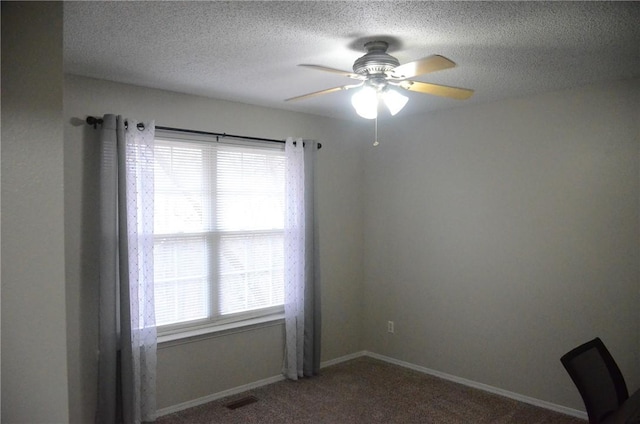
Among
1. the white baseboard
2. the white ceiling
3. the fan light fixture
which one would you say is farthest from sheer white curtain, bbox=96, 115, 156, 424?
the fan light fixture

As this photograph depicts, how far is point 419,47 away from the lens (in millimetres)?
2604

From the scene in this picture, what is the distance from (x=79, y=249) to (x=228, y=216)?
1.17m

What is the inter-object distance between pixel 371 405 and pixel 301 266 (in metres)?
1.31

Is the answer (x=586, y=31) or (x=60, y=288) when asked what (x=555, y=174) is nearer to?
(x=586, y=31)

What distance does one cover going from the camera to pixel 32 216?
188 cm

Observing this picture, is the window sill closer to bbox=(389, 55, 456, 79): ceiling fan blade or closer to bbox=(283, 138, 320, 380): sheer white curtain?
bbox=(283, 138, 320, 380): sheer white curtain

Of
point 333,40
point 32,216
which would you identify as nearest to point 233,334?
point 32,216

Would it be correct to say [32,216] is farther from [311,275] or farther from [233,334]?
[311,275]

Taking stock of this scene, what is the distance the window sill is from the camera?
3605 mm

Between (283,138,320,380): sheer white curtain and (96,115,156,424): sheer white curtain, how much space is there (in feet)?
4.12

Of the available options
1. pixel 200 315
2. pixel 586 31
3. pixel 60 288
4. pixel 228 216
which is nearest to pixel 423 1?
pixel 586 31

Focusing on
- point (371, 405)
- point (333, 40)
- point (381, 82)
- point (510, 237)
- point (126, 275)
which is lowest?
point (371, 405)

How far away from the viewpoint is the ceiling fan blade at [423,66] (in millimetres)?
2133

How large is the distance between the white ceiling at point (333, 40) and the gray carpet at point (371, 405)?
7.96ft
